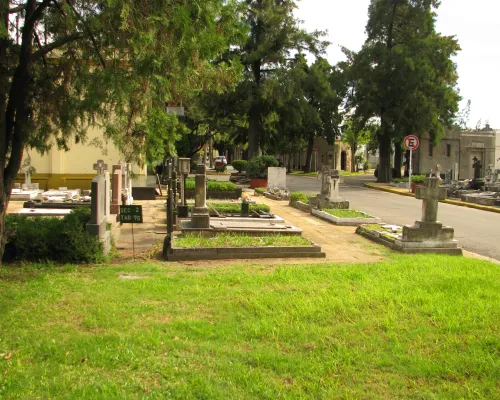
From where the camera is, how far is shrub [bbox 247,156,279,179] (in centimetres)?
3011

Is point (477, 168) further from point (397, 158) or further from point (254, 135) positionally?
point (254, 135)

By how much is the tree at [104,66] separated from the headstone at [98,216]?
3.92 ft

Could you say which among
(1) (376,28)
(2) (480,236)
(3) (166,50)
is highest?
(1) (376,28)

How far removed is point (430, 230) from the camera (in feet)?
32.9

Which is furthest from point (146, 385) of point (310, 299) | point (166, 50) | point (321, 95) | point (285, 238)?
point (321, 95)

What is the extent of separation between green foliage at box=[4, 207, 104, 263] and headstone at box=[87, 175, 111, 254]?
0.91ft

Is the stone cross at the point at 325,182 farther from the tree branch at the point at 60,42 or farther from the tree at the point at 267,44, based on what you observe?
the tree at the point at 267,44

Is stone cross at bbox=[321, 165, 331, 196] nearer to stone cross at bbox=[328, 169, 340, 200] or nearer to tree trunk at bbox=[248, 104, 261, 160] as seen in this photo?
stone cross at bbox=[328, 169, 340, 200]

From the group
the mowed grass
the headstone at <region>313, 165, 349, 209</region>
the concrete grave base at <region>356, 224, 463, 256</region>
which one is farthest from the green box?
the headstone at <region>313, 165, 349, 209</region>

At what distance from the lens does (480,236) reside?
12492 mm

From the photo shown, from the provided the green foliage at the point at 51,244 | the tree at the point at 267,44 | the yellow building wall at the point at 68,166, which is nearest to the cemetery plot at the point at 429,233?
Result: the green foliage at the point at 51,244

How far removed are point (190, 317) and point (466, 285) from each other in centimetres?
351

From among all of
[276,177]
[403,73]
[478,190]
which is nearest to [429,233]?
[276,177]

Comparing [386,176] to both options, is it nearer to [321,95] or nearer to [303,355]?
[321,95]
